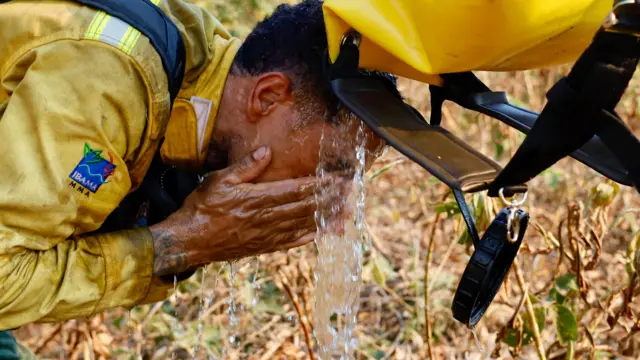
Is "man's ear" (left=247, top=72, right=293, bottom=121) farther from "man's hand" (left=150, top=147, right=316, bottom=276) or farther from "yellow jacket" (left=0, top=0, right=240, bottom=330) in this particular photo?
"yellow jacket" (left=0, top=0, right=240, bottom=330)

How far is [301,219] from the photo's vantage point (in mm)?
2102

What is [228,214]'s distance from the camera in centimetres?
204

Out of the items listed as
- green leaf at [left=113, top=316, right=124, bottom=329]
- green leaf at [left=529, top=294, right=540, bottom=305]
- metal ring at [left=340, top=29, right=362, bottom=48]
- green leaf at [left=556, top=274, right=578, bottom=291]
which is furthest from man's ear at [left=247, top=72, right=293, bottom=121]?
green leaf at [left=113, top=316, right=124, bottom=329]

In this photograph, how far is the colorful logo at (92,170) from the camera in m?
1.79

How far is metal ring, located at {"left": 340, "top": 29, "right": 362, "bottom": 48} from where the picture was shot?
5.62ft

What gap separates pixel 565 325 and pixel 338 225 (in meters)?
0.92

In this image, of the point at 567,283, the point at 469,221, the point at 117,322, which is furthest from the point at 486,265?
the point at 117,322

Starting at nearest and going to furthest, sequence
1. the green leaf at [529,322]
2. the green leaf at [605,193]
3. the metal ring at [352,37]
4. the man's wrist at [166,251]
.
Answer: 1. the metal ring at [352,37]
2. the man's wrist at [166,251]
3. the green leaf at [605,193]
4. the green leaf at [529,322]

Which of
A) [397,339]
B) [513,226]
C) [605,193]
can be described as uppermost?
[605,193]

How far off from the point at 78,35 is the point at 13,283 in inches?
21.5

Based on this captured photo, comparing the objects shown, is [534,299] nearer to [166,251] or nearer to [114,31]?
[166,251]

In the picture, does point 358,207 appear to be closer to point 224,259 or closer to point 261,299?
point 224,259

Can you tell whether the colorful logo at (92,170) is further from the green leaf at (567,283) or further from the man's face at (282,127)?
the green leaf at (567,283)

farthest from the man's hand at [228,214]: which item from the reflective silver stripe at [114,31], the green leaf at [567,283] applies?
the green leaf at [567,283]
